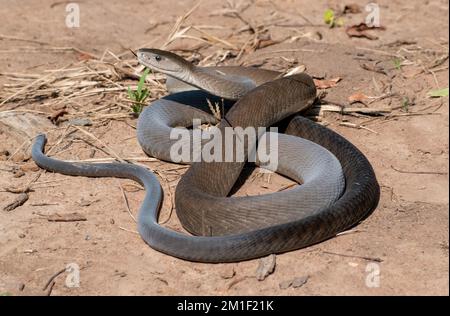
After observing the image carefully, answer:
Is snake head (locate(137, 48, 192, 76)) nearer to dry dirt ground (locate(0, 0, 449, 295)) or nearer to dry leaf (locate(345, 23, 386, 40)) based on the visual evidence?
dry dirt ground (locate(0, 0, 449, 295))

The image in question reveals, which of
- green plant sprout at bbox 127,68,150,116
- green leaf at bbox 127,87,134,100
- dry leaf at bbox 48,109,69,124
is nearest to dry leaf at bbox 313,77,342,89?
green plant sprout at bbox 127,68,150,116

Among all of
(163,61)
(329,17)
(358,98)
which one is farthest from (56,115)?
(329,17)

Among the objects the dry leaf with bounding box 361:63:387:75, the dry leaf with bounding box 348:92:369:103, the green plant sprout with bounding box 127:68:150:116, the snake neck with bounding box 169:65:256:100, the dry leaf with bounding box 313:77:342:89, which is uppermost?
the snake neck with bounding box 169:65:256:100

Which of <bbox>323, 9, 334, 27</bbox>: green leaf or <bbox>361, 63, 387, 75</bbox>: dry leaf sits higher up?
<bbox>361, 63, 387, 75</bbox>: dry leaf

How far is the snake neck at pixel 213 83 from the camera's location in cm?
679

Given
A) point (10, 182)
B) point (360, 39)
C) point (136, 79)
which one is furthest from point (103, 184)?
point (360, 39)

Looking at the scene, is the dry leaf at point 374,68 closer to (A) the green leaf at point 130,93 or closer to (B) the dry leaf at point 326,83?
(B) the dry leaf at point 326,83

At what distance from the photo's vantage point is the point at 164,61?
6746mm

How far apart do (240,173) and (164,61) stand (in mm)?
1266

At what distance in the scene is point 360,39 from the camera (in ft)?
29.4

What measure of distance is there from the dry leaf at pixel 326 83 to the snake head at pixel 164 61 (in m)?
1.56

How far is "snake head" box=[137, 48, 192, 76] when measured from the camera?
265 inches
